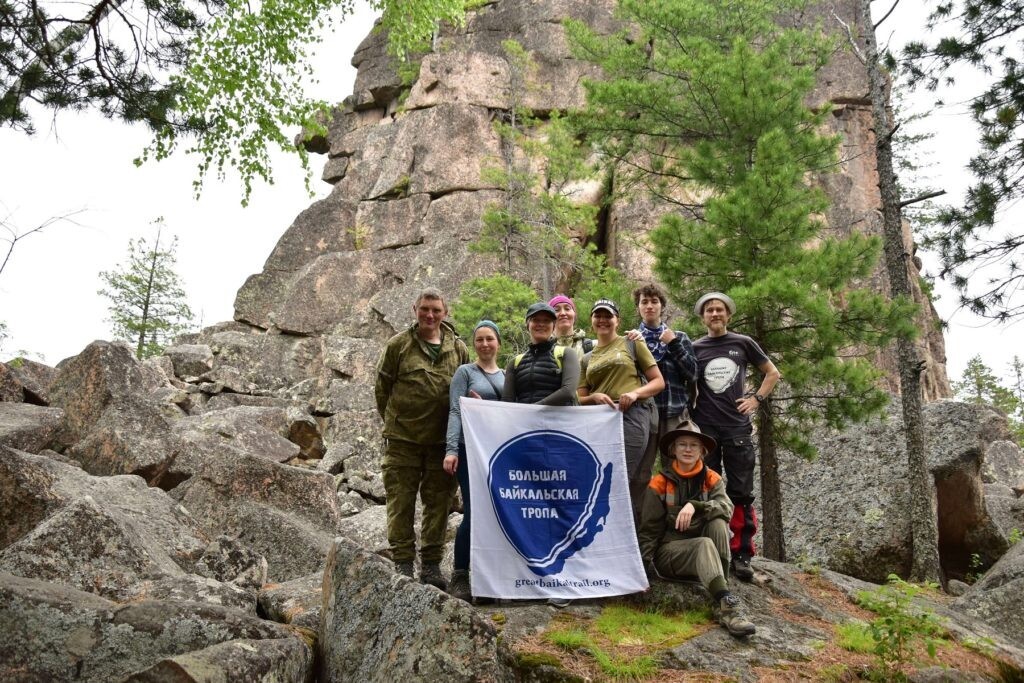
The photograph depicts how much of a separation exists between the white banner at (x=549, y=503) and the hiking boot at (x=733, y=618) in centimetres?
58

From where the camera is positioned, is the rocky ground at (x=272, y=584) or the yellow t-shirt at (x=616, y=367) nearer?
the rocky ground at (x=272, y=584)

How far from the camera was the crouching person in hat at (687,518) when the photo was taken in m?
5.51

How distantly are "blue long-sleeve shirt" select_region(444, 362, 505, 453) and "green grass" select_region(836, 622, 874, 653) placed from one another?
309 centimetres

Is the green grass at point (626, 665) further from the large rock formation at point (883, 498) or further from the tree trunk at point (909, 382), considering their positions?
the tree trunk at point (909, 382)

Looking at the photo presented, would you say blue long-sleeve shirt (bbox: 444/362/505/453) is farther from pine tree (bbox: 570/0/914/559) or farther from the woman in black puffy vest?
pine tree (bbox: 570/0/914/559)

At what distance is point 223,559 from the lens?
633 centimetres

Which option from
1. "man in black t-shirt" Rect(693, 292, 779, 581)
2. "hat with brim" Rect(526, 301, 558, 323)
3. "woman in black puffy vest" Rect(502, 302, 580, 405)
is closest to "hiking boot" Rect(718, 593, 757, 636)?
"man in black t-shirt" Rect(693, 292, 779, 581)

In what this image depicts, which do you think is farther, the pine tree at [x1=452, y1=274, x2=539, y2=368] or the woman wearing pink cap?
the pine tree at [x1=452, y1=274, x2=539, y2=368]

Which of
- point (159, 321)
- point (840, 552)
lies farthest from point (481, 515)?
point (159, 321)

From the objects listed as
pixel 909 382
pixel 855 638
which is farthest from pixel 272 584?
pixel 909 382

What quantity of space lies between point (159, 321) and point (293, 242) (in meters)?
15.2

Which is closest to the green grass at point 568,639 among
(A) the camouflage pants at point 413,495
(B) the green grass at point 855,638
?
(A) the camouflage pants at point 413,495

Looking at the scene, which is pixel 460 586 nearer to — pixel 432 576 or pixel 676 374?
pixel 432 576

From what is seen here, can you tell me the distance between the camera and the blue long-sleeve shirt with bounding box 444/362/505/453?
568 centimetres
